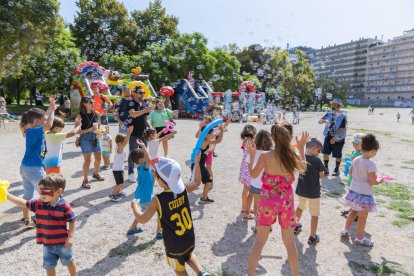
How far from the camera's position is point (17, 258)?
3979mm

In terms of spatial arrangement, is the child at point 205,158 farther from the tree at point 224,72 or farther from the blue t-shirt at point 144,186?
the tree at point 224,72

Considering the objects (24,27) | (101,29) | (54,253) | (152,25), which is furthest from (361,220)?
(152,25)

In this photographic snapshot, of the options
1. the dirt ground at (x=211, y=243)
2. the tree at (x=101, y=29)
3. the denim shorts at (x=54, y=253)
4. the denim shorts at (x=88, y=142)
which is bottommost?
the dirt ground at (x=211, y=243)

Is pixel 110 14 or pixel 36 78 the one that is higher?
pixel 110 14

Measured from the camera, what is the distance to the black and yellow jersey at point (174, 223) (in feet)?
9.91

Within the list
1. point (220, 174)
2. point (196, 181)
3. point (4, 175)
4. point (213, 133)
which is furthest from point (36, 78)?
point (196, 181)

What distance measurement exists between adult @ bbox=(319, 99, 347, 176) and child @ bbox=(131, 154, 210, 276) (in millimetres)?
6365

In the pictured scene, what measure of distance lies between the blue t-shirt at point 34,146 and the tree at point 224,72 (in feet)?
105

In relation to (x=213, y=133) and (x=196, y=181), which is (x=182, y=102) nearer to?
(x=213, y=133)

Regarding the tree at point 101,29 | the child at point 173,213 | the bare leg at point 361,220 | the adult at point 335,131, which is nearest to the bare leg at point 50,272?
the child at point 173,213

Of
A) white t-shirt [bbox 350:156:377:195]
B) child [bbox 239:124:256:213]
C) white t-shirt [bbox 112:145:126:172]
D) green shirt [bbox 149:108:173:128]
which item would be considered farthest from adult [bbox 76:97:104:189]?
white t-shirt [bbox 350:156:377:195]

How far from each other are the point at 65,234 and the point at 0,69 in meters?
21.3

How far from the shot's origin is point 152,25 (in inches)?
1576

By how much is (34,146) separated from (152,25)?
38.3m
